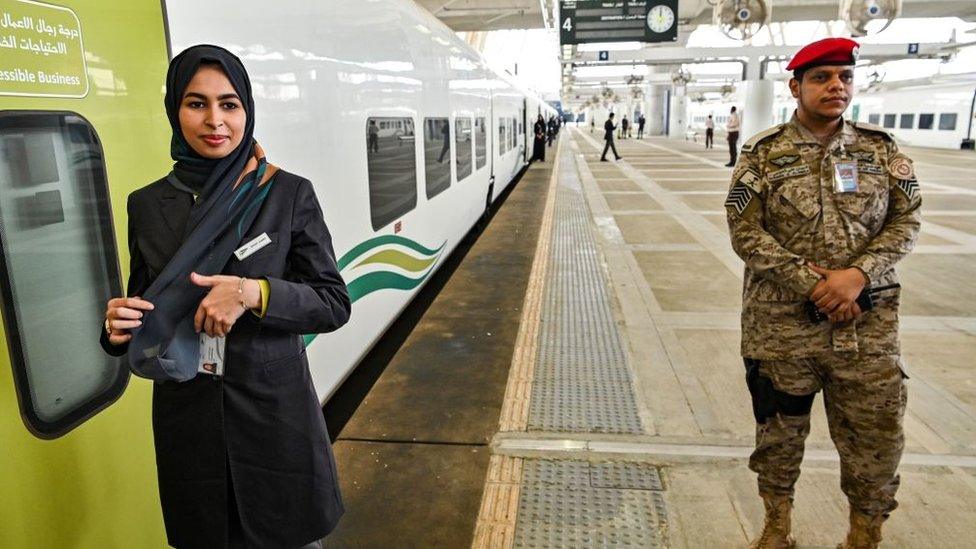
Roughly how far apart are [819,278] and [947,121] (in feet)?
91.6

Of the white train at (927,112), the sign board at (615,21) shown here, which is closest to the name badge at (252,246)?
the sign board at (615,21)

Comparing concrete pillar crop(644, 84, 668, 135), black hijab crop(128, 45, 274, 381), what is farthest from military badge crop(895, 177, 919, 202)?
concrete pillar crop(644, 84, 668, 135)

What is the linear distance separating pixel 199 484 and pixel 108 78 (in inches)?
40.3

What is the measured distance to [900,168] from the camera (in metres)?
2.04

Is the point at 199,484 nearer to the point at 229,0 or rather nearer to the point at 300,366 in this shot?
the point at 300,366

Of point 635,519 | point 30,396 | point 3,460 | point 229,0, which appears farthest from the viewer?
point 635,519

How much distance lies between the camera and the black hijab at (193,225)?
1.28 metres

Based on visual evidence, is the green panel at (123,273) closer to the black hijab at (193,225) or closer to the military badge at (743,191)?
the black hijab at (193,225)

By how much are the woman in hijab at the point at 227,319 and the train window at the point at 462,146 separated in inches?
211

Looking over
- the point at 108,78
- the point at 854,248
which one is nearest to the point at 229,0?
the point at 108,78

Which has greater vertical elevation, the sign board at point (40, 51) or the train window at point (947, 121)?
the sign board at point (40, 51)

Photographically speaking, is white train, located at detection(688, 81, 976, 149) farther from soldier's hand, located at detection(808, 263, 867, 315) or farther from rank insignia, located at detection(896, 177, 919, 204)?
soldier's hand, located at detection(808, 263, 867, 315)

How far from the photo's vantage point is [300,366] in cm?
150

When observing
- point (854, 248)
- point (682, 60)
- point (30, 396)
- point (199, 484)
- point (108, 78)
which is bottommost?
point (199, 484)
